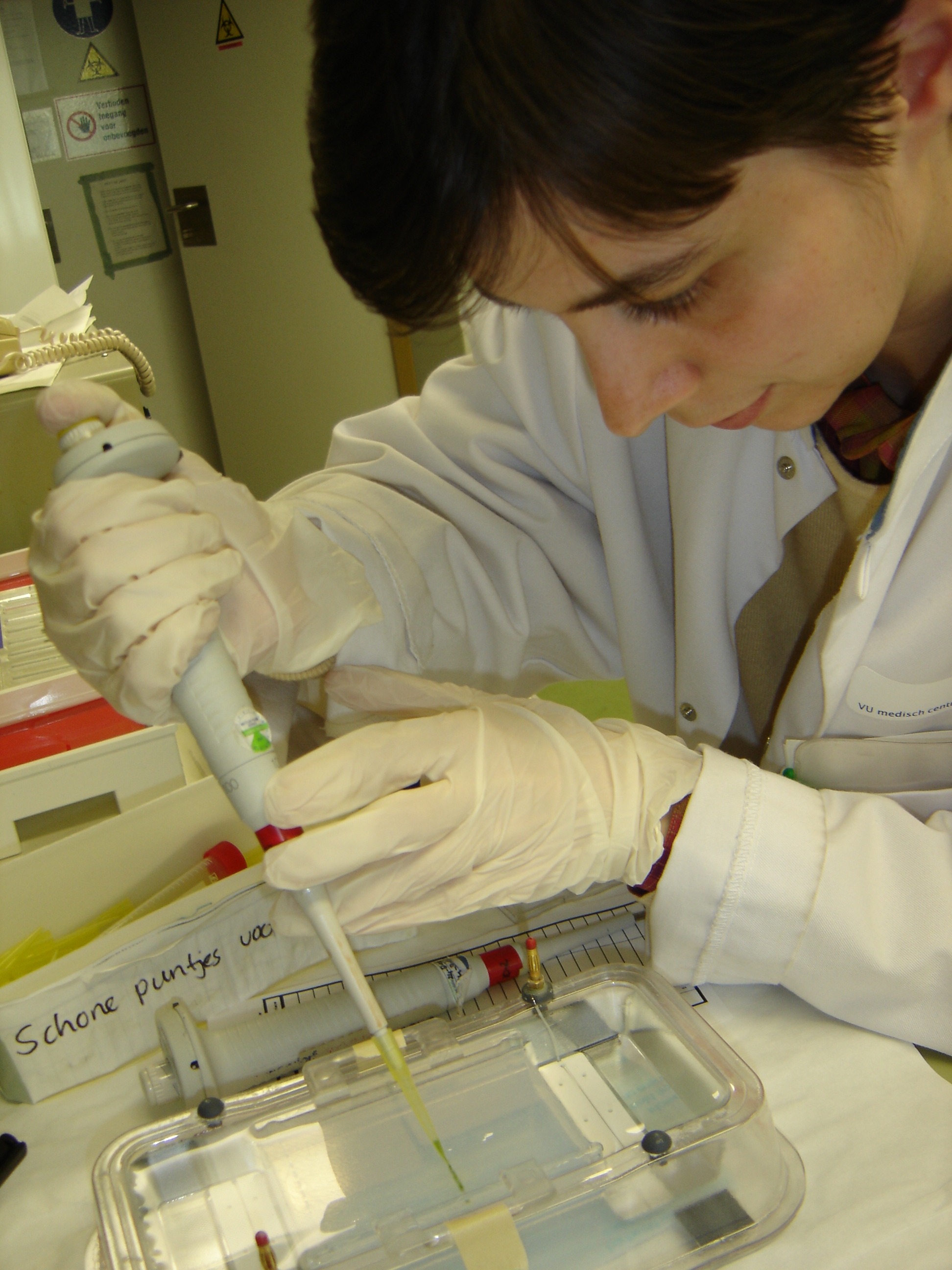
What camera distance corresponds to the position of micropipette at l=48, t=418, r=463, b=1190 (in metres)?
0.71

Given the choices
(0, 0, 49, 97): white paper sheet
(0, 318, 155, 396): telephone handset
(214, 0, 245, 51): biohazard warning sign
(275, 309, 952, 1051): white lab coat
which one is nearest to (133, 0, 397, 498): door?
(214, 0, 245, 51): biohazard warning sign

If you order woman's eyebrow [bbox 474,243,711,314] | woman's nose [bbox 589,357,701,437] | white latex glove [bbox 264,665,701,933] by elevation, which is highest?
woman's eyebrow [bbox 474,243,711,314]

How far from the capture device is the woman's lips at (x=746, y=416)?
0.79 metres

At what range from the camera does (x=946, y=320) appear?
3.03 ft

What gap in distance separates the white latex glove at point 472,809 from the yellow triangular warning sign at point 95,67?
3321 mm

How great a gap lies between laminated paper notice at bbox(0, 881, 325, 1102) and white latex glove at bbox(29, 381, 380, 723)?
19cm

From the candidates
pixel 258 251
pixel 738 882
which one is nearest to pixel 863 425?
pixel 738 882

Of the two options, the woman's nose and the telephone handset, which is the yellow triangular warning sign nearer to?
the telephone handset

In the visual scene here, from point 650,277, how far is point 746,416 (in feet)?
0.76

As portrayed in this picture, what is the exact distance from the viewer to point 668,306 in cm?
67

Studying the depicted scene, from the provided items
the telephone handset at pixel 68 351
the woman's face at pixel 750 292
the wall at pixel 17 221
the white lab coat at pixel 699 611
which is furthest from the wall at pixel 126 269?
the woman's face at pixel 750 292

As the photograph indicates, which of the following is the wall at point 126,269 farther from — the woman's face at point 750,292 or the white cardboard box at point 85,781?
the woman's face at point 750,292

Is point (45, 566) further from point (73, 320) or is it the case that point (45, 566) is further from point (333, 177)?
point (73, 320)

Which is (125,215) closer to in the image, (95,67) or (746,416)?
(95,67)
